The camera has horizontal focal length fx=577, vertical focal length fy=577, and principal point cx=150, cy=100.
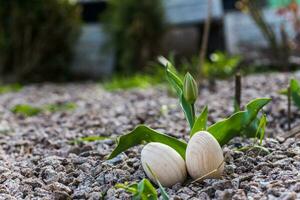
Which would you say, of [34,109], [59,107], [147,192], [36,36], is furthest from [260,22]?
[147,192]

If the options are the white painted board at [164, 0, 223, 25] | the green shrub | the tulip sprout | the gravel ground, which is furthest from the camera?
the white painted board at [164, 0, 223, 25]

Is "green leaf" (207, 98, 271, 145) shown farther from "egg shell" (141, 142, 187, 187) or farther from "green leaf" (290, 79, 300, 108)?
"green leaf" (290, 79, 300, 108)

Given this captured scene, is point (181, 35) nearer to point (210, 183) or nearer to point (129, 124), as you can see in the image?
point (129, 124)

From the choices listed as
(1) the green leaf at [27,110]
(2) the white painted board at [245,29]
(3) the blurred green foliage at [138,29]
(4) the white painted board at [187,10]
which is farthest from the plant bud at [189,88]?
(4) the white painted board at [187,10]

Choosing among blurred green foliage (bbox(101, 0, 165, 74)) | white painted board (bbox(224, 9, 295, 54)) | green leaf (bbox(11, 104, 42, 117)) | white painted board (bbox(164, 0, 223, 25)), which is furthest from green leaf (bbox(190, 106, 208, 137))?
white painted board (bbox(164, 0, 223, 25))

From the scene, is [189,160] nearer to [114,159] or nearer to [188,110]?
[188,110]

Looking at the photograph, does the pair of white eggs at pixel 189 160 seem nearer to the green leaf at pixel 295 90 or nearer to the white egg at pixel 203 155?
the white egg at pixel 203 155

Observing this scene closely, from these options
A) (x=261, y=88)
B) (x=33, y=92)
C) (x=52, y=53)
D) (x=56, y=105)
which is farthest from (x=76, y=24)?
(x=261, y=88)
